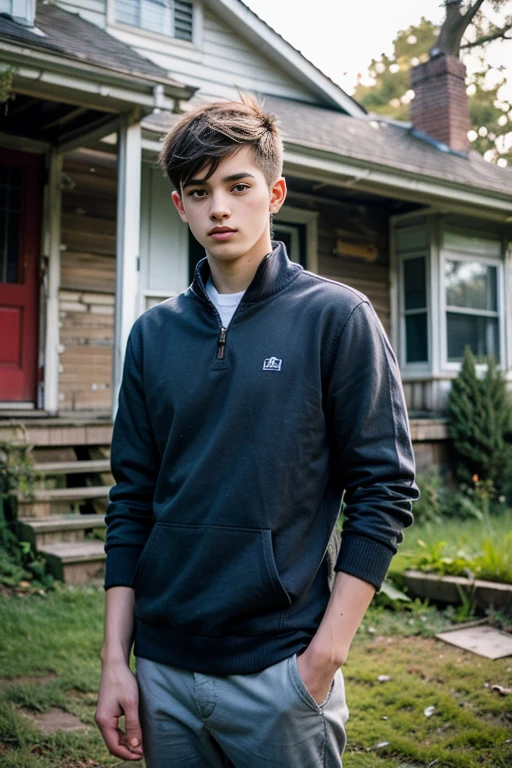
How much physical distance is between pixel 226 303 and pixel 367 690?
9.22 ft

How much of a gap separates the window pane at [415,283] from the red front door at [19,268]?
556cm

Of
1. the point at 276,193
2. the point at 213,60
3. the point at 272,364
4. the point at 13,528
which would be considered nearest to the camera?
the point at 272,364

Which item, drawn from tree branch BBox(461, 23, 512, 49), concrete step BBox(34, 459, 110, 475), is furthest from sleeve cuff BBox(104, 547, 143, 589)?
tree branch BBox(461, 23, 512, 49)

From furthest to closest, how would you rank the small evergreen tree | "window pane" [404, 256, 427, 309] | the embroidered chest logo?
"window pane" [404, 256, 427, 309] < the small evergreen tree < the embroidered chest logo

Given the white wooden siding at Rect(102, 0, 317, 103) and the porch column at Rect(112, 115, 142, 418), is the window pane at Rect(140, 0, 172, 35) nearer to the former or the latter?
the white wooden siding at Rect(102, 0, 317, 103)

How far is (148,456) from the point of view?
1.85 m

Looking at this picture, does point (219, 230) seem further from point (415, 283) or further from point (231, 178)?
point (415, 283)

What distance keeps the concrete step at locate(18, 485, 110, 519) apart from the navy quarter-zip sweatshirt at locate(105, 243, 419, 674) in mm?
4450

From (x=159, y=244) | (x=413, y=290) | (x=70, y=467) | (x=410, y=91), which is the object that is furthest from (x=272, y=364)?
(x=410, y=91)

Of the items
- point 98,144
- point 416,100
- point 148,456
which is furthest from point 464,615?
point 416,100

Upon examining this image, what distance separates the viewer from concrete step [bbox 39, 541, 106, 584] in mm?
5352

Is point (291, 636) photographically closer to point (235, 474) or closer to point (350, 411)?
point (235, 474)

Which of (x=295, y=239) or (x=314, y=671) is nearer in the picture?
(x=314, y=671)

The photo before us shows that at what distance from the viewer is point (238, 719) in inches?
60.7
